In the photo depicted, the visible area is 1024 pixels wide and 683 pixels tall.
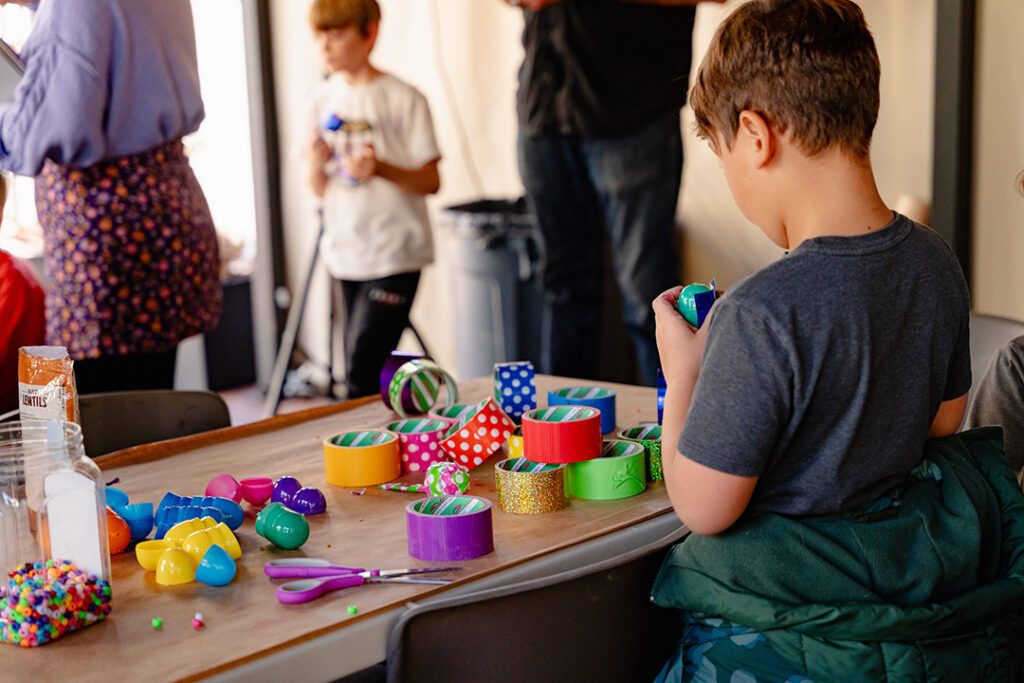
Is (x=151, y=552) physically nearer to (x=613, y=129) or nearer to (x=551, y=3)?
(x=613, y=129)

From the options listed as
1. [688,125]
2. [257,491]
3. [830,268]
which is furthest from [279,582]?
[688,125]

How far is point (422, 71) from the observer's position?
4.22m

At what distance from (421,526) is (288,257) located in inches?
148

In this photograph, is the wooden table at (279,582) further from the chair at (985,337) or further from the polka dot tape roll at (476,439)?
the chair at (985,337)

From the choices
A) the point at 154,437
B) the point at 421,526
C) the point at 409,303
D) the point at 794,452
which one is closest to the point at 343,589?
the point at 421,526

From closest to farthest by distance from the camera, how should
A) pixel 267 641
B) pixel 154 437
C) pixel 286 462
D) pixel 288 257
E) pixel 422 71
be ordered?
1. pixel 267 641
2. pixel 286 462
3. pixel 154 437
4. pixel 422 71
5. pixel 288 257

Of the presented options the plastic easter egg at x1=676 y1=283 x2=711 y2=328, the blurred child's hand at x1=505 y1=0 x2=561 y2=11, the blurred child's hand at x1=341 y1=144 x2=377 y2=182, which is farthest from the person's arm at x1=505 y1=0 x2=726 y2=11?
the plastic easter egg at x1=676 y1=283 x2=711 y2=328

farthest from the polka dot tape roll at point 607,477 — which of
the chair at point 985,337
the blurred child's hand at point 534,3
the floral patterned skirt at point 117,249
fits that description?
the blurred child's hand at point 534,3

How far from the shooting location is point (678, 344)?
3.58ft

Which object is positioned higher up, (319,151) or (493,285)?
(319,151)

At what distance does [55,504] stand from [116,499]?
8.8 inches

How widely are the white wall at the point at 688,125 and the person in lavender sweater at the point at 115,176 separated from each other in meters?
1.81

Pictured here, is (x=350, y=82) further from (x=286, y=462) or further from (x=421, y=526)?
(x=421, y=526)

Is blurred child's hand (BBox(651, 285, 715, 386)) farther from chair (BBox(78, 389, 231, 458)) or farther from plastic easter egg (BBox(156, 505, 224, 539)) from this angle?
chair (BBox(78, 389, 231, 458))
